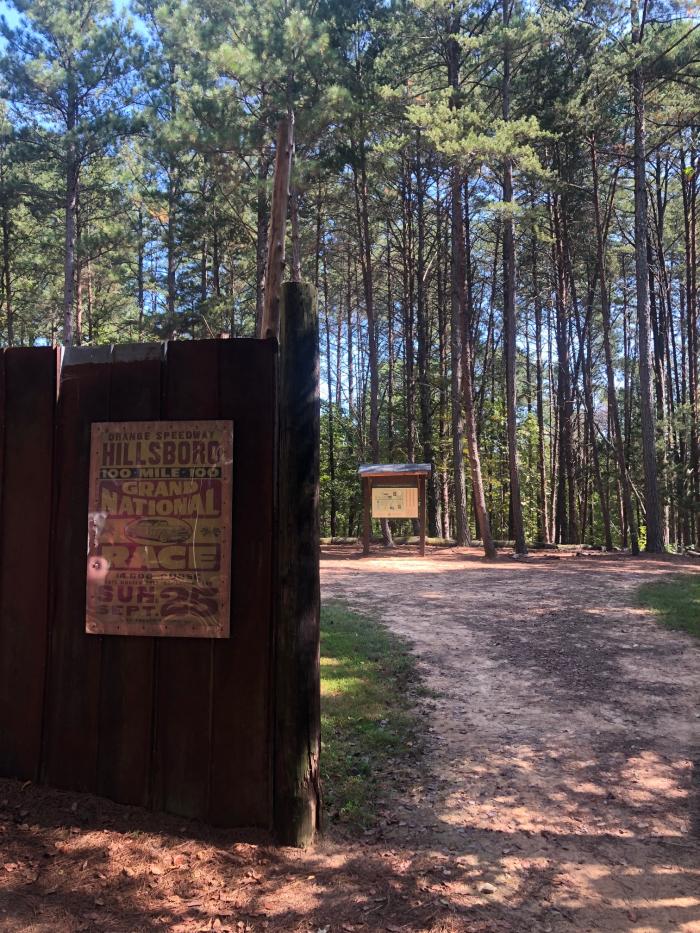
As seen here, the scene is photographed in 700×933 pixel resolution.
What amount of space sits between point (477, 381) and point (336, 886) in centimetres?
3272

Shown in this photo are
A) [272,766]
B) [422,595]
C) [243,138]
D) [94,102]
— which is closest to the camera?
[272,766]

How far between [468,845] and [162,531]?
6.90 feet

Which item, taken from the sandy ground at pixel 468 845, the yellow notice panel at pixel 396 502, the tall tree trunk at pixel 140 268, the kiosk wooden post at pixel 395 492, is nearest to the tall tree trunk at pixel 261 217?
the kiosk wooden post at pixel 395 492

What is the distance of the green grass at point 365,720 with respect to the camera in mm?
3543

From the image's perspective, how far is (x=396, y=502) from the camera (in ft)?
53.2

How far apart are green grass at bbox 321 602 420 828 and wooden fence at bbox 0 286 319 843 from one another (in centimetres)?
68

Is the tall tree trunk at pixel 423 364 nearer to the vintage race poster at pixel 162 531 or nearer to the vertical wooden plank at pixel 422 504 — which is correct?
the vertical wooden plank at pixel 422 504

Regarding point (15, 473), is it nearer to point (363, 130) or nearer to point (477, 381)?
point (363, 130)

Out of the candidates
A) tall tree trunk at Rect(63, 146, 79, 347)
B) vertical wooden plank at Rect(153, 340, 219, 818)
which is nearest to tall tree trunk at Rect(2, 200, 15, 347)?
tall tree trunk at Rect(63, 146, 79, 347)

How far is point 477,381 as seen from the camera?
3400cm

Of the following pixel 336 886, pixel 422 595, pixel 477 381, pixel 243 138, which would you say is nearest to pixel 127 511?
pixel 336 886

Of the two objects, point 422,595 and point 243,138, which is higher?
point 243,138

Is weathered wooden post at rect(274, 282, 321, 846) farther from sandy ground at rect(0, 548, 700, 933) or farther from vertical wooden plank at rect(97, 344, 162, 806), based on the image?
vertical wooden plank at rect(97, 344, 162, 806)

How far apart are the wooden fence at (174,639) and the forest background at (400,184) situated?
1200cm
